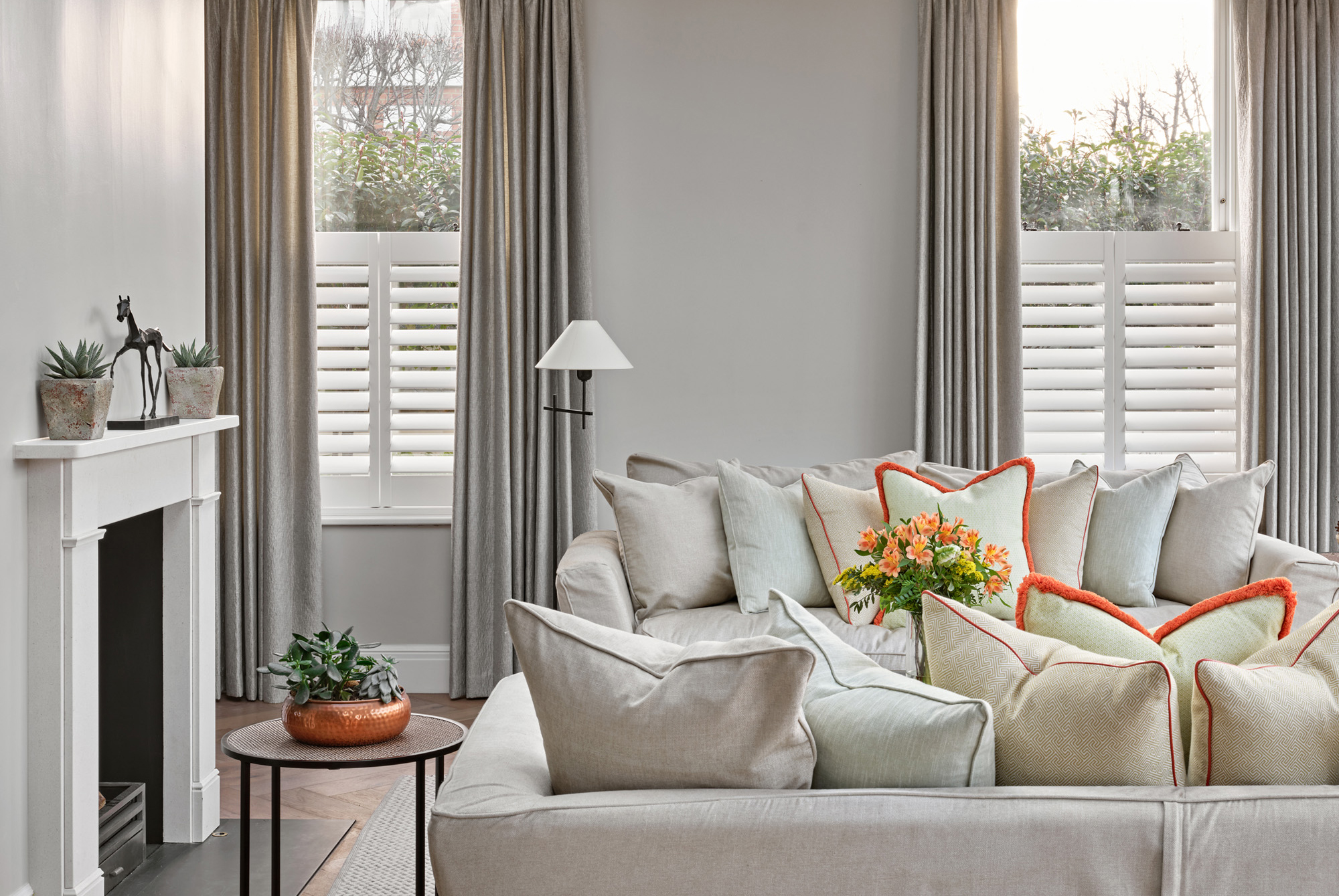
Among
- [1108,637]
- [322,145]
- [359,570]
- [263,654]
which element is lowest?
[263,654]

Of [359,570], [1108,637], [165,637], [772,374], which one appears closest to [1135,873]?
[1108,637]

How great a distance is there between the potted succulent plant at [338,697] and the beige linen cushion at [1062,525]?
2.16 m

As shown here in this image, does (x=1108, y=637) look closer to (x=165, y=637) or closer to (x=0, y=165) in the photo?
(x=0, y=165)

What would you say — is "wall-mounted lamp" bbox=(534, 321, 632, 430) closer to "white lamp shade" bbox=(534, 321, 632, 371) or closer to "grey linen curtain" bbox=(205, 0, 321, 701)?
A: "white lamp shade" bbox=(534, 321, 632, 371)

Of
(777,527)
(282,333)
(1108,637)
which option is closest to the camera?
(1108,637)

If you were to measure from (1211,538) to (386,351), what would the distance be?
312cm

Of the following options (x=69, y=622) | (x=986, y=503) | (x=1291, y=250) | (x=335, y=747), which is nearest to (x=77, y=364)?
(x=69, y=622)

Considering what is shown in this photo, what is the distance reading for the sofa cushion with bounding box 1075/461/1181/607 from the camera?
3525mm

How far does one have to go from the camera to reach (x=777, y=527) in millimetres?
3521

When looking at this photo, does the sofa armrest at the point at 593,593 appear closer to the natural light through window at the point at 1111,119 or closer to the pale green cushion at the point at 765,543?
the pale green cushion at the point at 765,543

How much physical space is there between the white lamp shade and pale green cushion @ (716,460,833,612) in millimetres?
570

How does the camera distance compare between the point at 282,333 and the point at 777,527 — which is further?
the point at 282,333

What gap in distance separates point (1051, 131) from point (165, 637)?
3802 mm

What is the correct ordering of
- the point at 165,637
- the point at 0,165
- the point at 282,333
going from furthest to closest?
the point at 282,333 → the point at 165,637 → the point at 0,165
